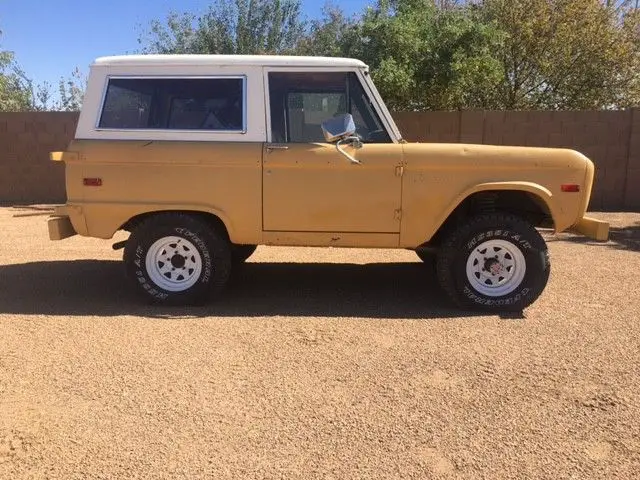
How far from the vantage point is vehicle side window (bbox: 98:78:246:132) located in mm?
5492

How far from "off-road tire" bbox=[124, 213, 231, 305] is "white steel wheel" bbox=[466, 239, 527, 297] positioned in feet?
7.21

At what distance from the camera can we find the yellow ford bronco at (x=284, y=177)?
531cm

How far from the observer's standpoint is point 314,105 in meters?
5.51

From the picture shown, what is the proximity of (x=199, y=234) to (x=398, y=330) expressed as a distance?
1945mm

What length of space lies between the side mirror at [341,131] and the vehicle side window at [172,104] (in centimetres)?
85

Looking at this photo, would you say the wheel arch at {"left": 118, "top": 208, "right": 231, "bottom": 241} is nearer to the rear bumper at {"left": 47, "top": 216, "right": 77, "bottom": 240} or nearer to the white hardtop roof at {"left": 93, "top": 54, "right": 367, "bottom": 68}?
the rear bumper at {"left": 47, "top": 216, "right": 77, "bottom": 240}

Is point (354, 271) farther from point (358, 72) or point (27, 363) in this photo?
point (27, 363)

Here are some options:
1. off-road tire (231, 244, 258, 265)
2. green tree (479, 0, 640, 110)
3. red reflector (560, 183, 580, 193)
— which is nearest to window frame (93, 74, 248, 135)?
off-road tire (231, 244, 258, 265)

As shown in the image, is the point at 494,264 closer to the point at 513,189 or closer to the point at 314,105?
the point at 513,189

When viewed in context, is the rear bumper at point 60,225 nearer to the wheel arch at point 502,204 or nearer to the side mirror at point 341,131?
the side mirror at point 341,131

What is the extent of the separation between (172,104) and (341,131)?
5.18ft

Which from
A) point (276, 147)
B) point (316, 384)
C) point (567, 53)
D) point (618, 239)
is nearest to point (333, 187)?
point (276, 147)

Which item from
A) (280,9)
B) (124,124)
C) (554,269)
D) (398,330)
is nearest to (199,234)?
(124,124)

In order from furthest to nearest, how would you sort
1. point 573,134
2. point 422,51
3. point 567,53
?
point 567,53
point 422,51
point 573,134
